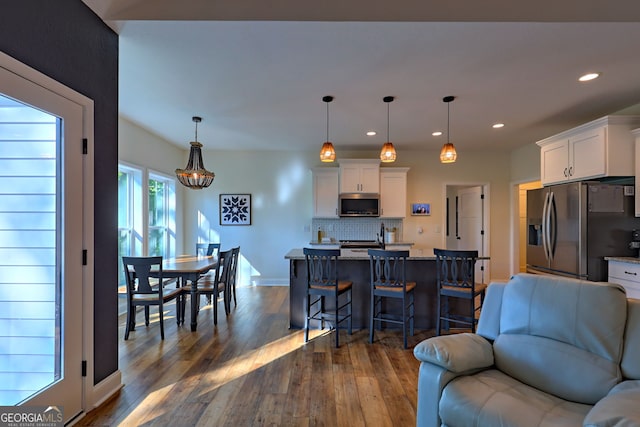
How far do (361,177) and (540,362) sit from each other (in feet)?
14.3

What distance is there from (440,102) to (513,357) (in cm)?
276

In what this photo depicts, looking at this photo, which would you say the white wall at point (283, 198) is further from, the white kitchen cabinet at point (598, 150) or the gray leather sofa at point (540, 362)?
the gray leather sofa at point (540, 362)

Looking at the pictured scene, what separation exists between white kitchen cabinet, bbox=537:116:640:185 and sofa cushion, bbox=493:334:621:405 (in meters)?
2.80

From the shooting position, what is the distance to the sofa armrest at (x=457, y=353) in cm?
158

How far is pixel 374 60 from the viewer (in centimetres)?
259

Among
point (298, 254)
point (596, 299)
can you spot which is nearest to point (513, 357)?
point (596, 299)

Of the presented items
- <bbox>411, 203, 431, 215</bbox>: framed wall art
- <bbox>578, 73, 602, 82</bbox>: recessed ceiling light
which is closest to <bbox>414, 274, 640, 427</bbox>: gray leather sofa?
<bbox>578, 73, 602, 82</bbox>: recessed ceiling light

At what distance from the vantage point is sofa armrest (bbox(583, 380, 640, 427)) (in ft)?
3.48

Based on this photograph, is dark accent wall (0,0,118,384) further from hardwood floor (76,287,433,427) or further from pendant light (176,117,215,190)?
pendant light (176,117,215,190)

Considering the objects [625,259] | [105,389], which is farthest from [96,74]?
[625,259]

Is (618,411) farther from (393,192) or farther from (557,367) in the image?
(393,192)

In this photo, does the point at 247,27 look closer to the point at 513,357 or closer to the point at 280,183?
the point at 513,357

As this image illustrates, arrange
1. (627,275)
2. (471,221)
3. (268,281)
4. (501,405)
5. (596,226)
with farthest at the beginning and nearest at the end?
(471,221), (268,281), (596,226), (627,275), (501,405)

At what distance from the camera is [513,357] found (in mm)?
1689
